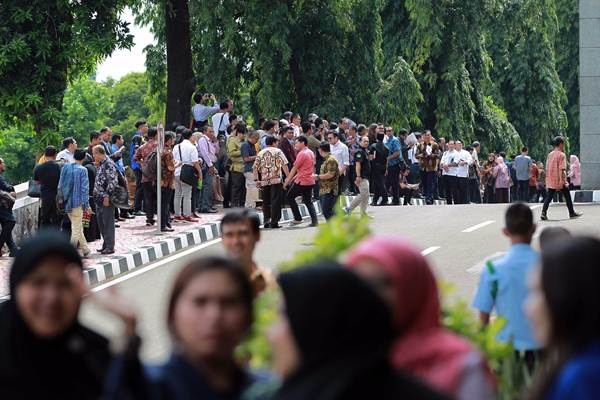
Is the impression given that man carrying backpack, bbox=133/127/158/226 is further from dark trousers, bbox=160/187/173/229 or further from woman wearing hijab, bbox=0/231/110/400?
woman wearing hijab, bbox=0/231/110/400

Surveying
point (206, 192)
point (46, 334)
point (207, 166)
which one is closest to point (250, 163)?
point (207, 166)

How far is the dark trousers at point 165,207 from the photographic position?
79.0ft

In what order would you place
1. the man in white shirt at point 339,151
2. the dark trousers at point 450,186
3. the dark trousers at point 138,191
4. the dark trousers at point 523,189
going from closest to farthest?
the dark trousers at point 138,191 < the man in white shirt at point 339,151 < the dark trousers at point 450,186 < the dark trousers at point 523,189

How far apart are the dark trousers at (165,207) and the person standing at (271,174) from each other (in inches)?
60.2

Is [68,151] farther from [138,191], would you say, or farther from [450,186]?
[450,186]

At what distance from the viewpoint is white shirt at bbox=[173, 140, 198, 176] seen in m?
25.3

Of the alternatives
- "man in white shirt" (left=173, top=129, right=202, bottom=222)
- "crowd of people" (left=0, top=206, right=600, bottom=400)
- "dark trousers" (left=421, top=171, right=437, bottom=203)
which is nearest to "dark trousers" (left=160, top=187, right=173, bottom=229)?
"man in white shirt" (left=173, top=129, right=202, bottom=222)

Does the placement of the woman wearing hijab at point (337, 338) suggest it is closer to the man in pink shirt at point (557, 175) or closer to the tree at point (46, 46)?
the man in pink shirt at point (557, 175)

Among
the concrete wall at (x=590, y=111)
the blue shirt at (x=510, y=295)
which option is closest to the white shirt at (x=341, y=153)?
the concrete wall at (x=590, y=111)

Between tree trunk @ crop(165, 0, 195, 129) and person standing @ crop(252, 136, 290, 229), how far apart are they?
763 centimetres

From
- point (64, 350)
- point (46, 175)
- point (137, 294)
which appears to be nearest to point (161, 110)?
point (46, 175)

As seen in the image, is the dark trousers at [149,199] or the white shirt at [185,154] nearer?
the dark trousers at [149,199]

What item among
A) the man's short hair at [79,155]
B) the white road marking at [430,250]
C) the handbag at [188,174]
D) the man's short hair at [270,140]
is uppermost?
the man's short hair at [270,140]

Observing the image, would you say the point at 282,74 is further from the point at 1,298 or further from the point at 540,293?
the point at 540,293
